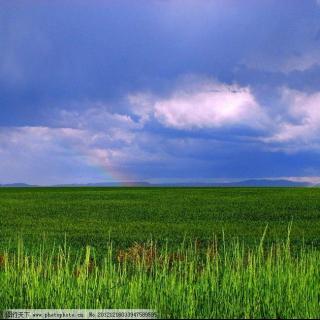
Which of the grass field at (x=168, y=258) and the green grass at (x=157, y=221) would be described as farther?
the green grass at (x=157, y=221)

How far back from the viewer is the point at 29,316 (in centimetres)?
789

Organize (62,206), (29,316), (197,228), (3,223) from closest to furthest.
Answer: (29,316), (197,228), (3,223), (62,206)

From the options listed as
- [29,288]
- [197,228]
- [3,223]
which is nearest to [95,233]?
[197,228]

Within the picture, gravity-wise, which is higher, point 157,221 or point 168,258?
point 157,221

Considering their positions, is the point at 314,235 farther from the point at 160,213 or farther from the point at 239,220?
the point at 160,213

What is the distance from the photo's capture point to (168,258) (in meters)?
13.7

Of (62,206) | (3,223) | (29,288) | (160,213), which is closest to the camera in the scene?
(29,288)

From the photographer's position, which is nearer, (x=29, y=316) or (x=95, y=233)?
(x=29, y=316)

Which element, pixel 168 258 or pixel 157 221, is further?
pixel 157 221

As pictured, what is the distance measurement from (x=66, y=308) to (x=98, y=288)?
0.60 m

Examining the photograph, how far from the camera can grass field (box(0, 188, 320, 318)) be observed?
333 inches

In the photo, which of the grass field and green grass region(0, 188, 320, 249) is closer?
the grass field

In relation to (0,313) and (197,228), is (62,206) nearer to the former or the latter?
(197,228)

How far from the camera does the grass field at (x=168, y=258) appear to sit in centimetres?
846
